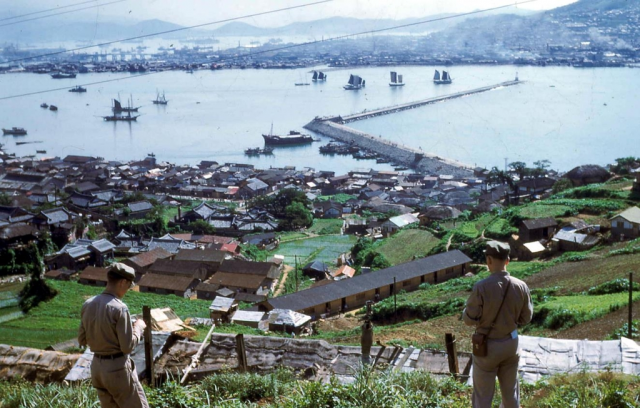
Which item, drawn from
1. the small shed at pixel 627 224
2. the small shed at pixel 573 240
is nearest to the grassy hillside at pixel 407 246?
the small shed at pixel 573 240

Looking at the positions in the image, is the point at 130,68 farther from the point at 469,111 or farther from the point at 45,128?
the point at 469,111

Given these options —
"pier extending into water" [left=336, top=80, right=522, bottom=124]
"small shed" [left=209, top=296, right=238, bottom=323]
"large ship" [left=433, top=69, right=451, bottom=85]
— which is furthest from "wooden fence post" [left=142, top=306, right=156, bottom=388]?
"large ship" [left=433, top=69, right=451, bottom=85]

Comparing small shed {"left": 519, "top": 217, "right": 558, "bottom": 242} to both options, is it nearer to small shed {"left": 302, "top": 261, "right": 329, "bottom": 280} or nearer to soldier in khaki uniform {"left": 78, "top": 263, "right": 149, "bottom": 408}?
small shed {"left": 302, "top": 261, "right": 329, "bottom": 280}

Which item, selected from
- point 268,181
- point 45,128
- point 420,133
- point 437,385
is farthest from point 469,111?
point 437,385

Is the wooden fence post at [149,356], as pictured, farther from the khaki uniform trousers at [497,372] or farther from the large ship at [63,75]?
the large ship at [63,75]

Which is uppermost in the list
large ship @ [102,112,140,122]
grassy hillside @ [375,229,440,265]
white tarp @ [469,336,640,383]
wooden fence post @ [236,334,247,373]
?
wooden fence post @ [236,334,247,373]
